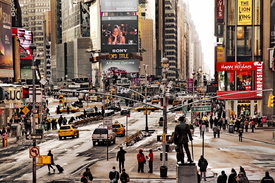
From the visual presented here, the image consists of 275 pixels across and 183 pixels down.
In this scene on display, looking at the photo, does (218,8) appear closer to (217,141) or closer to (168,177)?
(217,141)

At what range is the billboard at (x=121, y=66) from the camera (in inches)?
6363

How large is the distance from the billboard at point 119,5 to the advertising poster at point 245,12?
77.1 metres

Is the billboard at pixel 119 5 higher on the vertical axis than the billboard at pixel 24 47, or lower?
higher

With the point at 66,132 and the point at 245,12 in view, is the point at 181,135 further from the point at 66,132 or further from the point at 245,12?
the point at 245,12

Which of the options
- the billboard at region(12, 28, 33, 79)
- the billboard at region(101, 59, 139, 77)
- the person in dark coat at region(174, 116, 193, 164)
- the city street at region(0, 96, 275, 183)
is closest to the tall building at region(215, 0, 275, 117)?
the city street at region(0, 96, 275, 183)

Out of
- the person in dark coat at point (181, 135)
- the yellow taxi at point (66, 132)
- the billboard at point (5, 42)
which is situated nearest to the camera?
the person in dark coat at point (181, 135)

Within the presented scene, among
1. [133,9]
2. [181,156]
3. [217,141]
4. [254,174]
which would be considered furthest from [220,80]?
[133,9]

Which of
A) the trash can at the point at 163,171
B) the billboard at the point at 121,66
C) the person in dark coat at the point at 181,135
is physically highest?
the billboard at the point at 121,66

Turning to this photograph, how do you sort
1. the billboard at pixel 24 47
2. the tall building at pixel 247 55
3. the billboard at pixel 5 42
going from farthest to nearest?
the billboard at pixel 24 47
the tall building at pixel 247 55
the billboard at pixel 5 42

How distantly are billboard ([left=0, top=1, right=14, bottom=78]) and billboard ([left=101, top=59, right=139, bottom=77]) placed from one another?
9357cm

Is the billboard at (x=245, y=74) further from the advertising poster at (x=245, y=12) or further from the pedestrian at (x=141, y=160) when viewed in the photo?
the pedestrian at (x=141, y=160)

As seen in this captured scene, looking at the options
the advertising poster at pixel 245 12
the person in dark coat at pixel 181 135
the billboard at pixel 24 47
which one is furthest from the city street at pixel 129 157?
the billboard at pixel 24 47

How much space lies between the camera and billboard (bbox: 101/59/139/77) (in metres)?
162

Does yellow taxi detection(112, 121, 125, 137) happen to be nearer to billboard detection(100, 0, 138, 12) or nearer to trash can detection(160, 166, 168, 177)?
trash can detection(160, 166, 168, 177)
